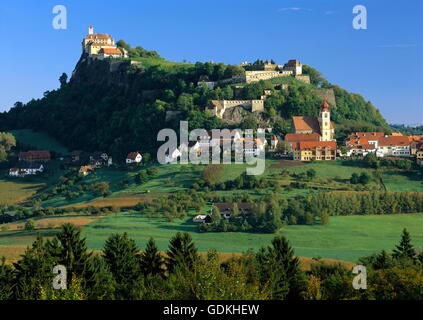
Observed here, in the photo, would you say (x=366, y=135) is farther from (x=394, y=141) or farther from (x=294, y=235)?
(x=294, y=235)

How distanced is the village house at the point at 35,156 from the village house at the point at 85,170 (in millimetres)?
10740

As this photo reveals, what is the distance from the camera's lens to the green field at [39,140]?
300 feet

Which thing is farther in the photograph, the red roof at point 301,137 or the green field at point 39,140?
the green field at point 39,140

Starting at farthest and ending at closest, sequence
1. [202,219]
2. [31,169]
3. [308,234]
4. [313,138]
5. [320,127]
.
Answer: [31,169] → [320,127] → [313,138] → [202,219] → [308,234]

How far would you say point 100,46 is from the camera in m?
110

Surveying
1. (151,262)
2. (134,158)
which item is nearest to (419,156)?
(134,158)

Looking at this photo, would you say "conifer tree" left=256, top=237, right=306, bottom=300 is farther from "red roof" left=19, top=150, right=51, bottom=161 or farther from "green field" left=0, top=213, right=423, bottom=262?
"red roof" left=19, top=150, right=51, bottom=161

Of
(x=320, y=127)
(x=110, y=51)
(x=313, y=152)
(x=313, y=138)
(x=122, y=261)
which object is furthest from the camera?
(x=110, y=51)

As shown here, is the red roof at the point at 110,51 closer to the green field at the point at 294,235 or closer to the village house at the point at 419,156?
the green field at the point at 294,235

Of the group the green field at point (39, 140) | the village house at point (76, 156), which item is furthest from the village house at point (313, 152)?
the green field at point (39, 140)

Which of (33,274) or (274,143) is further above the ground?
(274,143)

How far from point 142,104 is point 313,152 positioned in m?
28.9

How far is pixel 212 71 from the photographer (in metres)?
87.6
